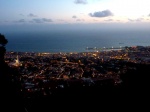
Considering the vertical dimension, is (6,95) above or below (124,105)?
above

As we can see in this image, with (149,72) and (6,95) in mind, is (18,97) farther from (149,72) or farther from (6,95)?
(149,72)

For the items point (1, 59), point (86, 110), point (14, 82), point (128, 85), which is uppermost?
point (1, 59)

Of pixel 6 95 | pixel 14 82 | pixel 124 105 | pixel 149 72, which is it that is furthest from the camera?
pixel 149 72

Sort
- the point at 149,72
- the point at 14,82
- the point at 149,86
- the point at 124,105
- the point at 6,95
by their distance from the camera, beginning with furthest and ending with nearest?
the point at 149,72 < the point at 149,86 < the point at 124,105 < the point at 14,82 < the point at 6,95

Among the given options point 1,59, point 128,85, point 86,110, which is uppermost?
point 1,59

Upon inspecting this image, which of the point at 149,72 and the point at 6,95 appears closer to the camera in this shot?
the point at 6,95

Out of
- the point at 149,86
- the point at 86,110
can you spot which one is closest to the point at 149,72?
the point at 149,86

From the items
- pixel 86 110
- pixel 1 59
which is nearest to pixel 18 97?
pixel 1 59

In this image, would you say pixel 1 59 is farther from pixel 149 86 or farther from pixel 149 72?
pixel 149 72

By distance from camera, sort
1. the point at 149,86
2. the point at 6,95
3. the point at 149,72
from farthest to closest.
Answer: the point at 149,72, the point at 149,86, the point at 6,95
